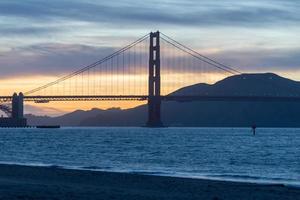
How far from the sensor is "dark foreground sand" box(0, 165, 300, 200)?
18.8 metres

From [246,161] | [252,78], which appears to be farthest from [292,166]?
[252,78]

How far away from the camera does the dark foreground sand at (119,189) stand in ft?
61.6

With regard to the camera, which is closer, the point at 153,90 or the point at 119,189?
the point at 119,189

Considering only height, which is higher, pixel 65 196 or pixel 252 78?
pixel 252 78

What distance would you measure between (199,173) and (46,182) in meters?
10.0

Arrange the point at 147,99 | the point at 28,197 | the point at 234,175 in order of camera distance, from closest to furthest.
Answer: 1. the point at 28,197
2. the point at 234,175
3. the point at 147,99

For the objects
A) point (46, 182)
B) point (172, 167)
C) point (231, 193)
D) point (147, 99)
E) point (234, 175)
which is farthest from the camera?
point (147, 99)

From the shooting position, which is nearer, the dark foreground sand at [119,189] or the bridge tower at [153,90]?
the dark foreground sand at [119,189]

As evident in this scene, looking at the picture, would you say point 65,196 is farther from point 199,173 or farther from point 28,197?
point 199,173

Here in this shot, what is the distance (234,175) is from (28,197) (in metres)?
14.4

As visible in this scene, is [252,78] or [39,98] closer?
[39,98]

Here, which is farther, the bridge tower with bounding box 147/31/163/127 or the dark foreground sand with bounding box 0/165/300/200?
the bridge tower with bounding box 147/31/163/127

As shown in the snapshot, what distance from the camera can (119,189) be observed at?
20938mm

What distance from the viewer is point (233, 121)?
623 ft
